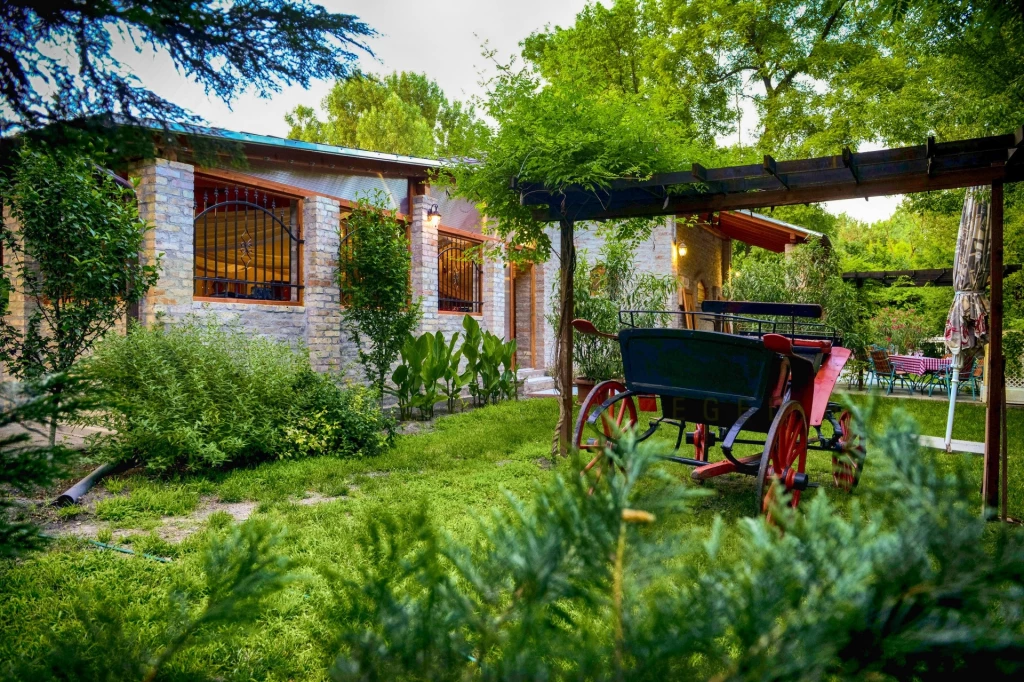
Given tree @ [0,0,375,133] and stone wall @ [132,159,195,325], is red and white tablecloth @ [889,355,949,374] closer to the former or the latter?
stone wall @ [132,159,195,325]

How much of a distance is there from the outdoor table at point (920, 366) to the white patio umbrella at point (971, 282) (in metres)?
6.02

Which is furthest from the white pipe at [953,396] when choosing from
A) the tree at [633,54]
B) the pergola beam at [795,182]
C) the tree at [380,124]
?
the tree at [380,124]

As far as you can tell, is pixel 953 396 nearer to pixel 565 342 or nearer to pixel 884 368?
pixel 565 342

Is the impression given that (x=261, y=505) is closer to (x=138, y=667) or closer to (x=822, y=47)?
(x=138, y=667)

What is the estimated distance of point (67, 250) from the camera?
5547mm

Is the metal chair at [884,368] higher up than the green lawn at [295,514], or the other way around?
the metal chair at [884,368]

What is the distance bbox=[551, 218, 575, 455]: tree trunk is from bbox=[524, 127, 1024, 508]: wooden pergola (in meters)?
0.01

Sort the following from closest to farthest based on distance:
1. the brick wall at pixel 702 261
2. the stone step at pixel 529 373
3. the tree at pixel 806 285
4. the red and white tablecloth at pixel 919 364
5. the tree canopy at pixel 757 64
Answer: the red and white tablecloth at pixel 919 364 < the stone step at pixel 529 373 < the tree at pixel 806 285 < the brick wall at pixel 702 261 < the tree canopy at pixel 757 64

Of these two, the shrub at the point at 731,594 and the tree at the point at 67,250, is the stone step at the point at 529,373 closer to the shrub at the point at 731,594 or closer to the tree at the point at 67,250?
the tree at the point at 67,250

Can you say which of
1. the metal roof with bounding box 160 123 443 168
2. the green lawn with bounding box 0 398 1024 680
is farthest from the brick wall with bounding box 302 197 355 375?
the green lawn with bounding box 0 398 1024 680

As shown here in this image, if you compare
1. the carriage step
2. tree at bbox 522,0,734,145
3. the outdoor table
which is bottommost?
the carriage step

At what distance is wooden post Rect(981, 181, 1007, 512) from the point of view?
4.30 meters

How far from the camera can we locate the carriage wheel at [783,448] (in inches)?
151

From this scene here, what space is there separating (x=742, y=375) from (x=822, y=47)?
2002cm
